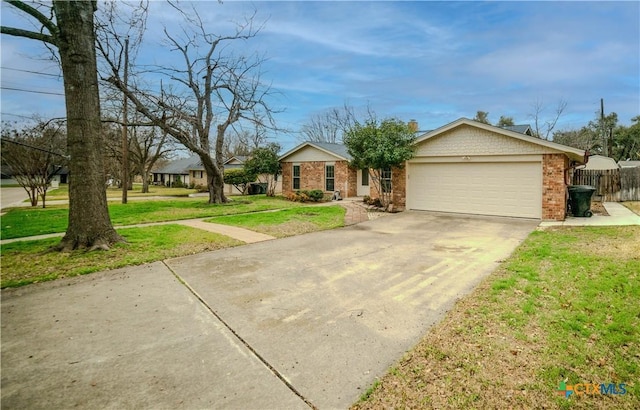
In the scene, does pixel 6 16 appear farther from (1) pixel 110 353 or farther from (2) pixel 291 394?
(2) pixel 291 394

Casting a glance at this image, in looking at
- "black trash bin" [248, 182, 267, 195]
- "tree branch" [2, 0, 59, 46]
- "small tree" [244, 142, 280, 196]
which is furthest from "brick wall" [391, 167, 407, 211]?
"black trash bin" [248, 182, 267, 195]

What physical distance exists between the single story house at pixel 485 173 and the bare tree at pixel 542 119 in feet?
80.0

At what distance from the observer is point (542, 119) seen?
1372 inches

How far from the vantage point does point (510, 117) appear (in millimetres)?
36938

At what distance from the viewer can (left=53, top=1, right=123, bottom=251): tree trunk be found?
22.5ft

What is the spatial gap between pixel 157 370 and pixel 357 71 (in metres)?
25.4

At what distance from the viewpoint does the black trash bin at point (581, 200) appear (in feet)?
38.2

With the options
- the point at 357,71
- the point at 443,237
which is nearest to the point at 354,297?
the point at 443,237

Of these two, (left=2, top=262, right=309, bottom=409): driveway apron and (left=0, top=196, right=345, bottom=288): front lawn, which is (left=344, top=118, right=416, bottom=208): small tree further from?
(left=2, top=262, right=309, bottom=409): driveway apron

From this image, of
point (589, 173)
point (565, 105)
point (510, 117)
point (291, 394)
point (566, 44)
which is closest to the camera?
point (291, 394)

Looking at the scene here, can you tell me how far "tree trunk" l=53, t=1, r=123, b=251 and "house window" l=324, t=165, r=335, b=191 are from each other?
48.9ft

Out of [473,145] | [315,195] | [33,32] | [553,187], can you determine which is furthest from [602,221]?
[33,32]

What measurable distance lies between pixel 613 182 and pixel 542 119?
2134 centimetres

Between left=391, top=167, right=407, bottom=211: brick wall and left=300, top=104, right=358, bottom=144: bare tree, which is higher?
left=300, top=104, right=358, bottom=144: bare tree
